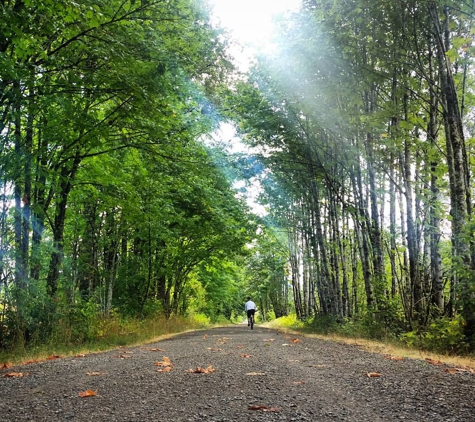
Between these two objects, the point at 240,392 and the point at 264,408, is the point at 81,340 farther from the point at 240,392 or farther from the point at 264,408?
the point at 264,408

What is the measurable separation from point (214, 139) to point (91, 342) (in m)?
10.7

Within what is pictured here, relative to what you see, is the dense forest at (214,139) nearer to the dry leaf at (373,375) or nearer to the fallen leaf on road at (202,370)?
the dry leaf at (373,375)

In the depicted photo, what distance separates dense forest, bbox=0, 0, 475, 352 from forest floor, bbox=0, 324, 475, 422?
319 centimetres

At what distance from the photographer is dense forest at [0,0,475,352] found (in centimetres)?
708

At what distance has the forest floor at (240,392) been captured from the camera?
10.2 feet

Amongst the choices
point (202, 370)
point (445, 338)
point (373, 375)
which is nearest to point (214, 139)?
point (445, 338)

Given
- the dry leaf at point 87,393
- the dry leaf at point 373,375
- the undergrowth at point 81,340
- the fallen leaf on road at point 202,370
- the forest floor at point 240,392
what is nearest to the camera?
the forest floor at point 240,392

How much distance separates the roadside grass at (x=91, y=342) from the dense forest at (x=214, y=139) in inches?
9.5

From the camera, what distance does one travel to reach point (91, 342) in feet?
33.6

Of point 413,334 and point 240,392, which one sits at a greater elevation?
point 240,392

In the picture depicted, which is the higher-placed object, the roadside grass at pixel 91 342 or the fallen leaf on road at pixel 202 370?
the fallen leaf on road at pixel 202 370

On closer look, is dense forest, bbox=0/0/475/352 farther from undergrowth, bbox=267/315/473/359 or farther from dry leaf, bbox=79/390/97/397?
dry leaf, bbox=79/390/97/397

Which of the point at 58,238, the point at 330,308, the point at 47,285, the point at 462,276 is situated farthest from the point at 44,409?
the point at 330,308

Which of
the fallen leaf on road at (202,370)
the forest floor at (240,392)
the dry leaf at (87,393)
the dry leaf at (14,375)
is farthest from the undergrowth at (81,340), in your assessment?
the dry leaf at (87,393)
